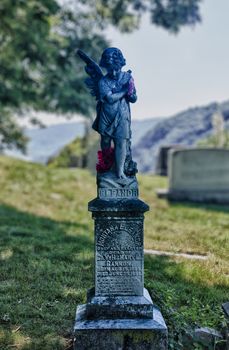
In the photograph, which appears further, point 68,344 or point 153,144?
point 153,144

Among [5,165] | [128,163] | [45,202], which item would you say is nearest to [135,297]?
[128,163]

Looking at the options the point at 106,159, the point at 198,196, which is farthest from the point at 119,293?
the point at 198,196

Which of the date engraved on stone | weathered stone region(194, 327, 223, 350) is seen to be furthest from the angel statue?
weathered stone region(194, 327, 223, 350)

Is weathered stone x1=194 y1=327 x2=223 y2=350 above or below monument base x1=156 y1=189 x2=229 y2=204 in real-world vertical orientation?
below

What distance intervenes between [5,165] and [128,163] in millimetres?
10905

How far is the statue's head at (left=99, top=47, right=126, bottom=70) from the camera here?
417 centimetres

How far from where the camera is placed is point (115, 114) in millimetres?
4125

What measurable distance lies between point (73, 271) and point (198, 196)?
7605mm

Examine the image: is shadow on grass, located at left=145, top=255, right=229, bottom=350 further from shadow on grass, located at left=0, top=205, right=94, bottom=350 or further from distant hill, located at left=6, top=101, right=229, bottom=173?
distant hill, located at left=6, top=101, right=229, bottom=173

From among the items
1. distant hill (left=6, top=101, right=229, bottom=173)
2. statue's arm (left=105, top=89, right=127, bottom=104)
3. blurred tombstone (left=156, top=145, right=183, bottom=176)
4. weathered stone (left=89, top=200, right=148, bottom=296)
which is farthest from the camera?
distant hill (left=6, top=101, right=229, bottom=173)

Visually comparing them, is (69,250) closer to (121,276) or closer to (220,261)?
(220,261)

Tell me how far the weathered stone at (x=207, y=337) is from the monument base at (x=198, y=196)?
27.8ft

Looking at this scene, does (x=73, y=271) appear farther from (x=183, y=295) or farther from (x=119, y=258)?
(x=119, y=258)

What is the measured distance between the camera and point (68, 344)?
4.19 m
